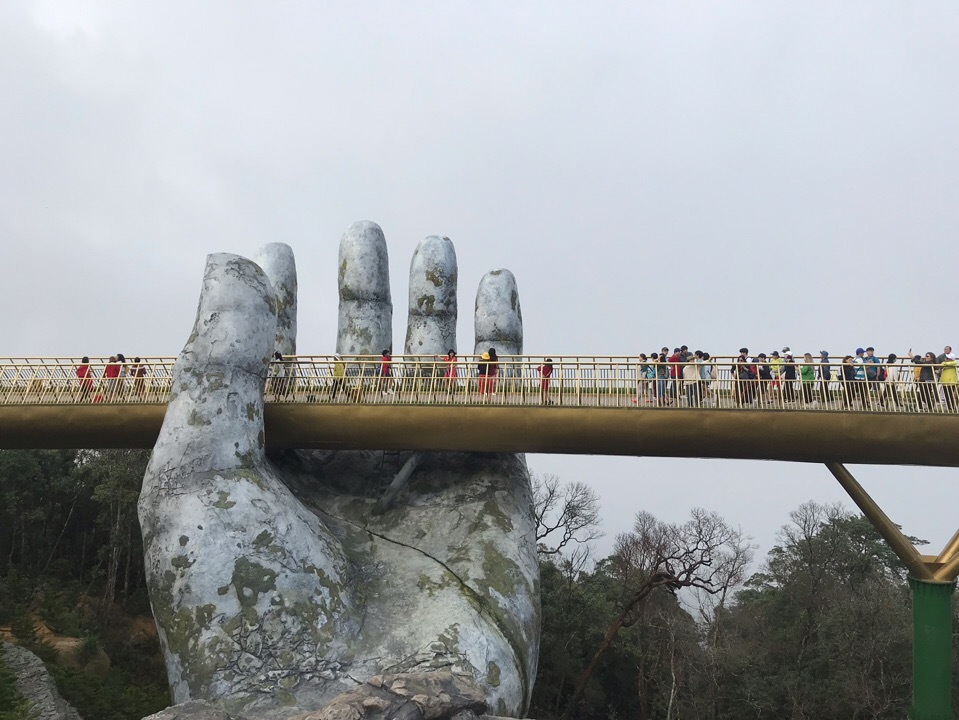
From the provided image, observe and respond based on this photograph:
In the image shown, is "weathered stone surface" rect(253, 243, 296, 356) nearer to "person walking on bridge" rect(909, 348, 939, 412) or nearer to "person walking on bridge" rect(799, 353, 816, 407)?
"person walking on bridge" rect(799, 353, 816, 407)

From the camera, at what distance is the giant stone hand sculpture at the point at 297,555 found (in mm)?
10227

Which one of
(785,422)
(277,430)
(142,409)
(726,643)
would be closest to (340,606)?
(277,430)

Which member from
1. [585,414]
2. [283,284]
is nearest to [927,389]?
[585,414]

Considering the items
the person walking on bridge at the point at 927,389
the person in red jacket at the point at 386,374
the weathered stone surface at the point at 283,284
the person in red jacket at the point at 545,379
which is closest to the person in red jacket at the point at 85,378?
the weathered stone surface at the point at 283,284

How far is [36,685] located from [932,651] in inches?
768

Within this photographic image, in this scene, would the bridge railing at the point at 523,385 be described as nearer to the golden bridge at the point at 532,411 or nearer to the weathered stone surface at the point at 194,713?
the golden bridge at the point at 532,411

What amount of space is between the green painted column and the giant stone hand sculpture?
7258mm

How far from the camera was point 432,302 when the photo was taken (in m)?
17.2

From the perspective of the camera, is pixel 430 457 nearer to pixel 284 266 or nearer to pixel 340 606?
pixel 340 606

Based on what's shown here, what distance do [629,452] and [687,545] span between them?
51.5ft

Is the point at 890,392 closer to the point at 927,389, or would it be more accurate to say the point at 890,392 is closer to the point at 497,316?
the point at 927,389

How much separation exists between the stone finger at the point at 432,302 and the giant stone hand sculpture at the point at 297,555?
3.41 metres

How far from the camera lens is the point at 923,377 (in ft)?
40.4

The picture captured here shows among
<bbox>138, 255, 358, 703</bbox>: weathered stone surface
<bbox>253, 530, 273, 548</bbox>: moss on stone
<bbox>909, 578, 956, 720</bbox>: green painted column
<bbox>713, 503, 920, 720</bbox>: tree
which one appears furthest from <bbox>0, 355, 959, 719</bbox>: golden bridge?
<bbox>713, 503, 920, 720</bbox>: tree
